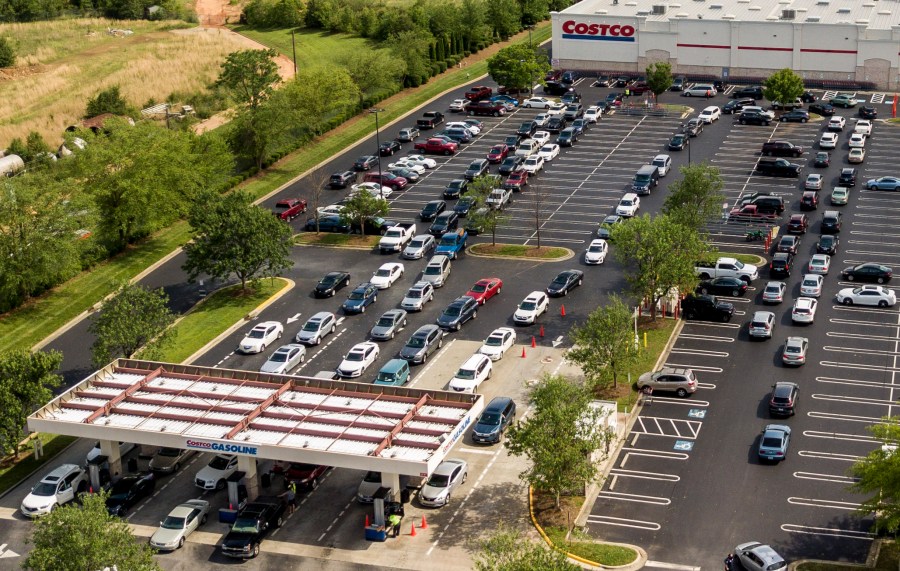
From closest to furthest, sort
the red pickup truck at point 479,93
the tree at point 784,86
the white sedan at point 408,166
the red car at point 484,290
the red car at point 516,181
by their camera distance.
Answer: the red car at point 484,290 < the red car at point 516,181 < the white sedan at point 408,166 < the tree at point 784,86 < the red pickup truck at point 479,93

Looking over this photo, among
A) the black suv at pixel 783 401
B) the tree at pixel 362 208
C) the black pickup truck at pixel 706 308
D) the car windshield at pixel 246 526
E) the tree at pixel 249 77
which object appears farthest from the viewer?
the tree at pixel 249 77

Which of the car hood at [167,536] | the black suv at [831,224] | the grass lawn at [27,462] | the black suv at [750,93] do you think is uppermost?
the black suv at [750,93]

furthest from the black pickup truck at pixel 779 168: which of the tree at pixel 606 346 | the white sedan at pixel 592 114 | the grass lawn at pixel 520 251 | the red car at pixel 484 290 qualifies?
the tree at pixel 606 346

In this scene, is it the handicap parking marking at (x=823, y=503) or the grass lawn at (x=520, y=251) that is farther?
the grass lawn at (x=520, y=251)

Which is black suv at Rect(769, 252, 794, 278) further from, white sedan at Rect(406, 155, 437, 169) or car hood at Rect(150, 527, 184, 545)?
car hood at Rect(150, 527, 184, 545)

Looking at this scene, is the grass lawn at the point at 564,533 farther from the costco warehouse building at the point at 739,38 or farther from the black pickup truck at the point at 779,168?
the costco warehouse building at the point at 739,38

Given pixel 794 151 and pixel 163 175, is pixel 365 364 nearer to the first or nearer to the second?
pixel 163 175

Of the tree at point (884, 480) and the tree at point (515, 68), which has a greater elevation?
the tree at point (515, 68)
